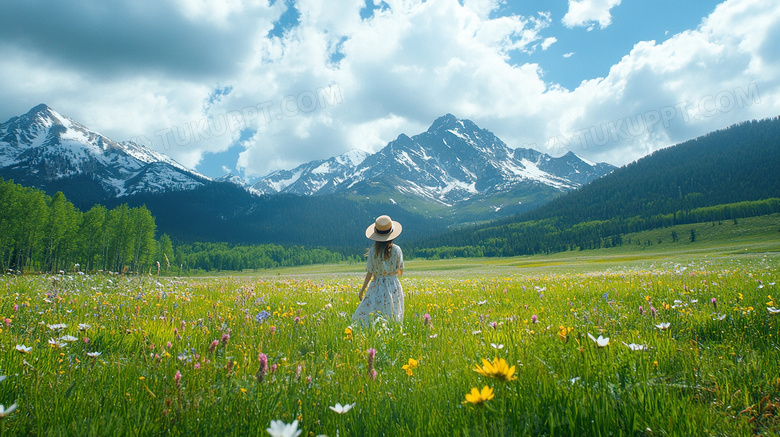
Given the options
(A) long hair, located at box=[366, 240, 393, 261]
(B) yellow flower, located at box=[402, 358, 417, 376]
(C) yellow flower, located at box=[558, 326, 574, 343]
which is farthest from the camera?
(A) long hair, located at box=[366, 240, 393, 261]

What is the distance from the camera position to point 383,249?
743 centimetres

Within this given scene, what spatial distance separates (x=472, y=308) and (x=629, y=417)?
5.06 m

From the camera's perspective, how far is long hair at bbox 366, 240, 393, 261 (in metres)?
7.33

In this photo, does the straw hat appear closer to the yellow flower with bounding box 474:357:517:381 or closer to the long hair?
the long hair

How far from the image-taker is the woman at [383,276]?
22.2ft

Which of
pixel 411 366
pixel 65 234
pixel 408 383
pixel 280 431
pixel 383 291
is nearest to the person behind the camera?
pixel 280 431

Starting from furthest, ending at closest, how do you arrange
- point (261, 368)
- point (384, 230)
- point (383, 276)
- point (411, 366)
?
point (384, 230), point (383, 276), point (411, 366), point (261, 368)

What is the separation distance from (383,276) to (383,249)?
0.59 metres

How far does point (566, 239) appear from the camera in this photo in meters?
188

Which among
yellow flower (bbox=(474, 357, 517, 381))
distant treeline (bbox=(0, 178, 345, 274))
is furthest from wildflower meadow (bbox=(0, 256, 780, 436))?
distant treeline (bbox=(0, 178, 345, 274))

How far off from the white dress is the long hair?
0.16 ft

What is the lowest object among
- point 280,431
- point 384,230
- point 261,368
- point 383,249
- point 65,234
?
point 261,368

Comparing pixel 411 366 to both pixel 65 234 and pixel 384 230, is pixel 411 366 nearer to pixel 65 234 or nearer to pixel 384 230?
pixel 384 230

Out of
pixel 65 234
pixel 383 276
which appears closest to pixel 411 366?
pixel 383 276
